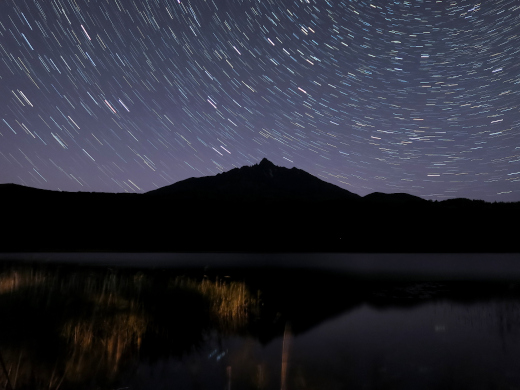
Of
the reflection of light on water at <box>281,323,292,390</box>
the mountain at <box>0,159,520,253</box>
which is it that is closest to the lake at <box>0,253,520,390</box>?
the reflection of light on water at <box>281,323,292,390</box>

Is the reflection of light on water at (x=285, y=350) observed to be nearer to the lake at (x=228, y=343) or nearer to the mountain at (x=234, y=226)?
the lake at (x=228, y=343)

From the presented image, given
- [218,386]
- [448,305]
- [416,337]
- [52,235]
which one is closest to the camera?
[218,386]

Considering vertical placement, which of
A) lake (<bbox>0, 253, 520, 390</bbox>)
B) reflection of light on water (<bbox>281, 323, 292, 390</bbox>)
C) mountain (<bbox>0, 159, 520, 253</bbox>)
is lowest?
reflection of light on water (<bbox>281, 323, 292, 390</bbox>)

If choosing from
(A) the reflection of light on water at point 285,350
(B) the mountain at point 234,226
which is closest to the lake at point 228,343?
(A) the reflection of light on water at point 285,350

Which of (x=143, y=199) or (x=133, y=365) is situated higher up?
(x=143, y=199)

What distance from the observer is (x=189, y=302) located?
16.2 meters

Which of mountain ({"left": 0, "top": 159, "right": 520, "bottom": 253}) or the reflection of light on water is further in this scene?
mountain ({"left": 0, "top": 159, "right": 520, "bottom": 253})

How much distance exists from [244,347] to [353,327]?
6709 millimetres

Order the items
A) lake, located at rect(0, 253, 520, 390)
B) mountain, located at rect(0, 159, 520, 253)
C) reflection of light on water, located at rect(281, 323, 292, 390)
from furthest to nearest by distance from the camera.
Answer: mountain, located at rect(0, 159, 520, 253) < reflection of light on water, located at rect(281, 323, 292, 390) < lake, located at rect(0, 253, 520, 390)

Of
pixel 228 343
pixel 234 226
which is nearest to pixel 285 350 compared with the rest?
pixel 228 343

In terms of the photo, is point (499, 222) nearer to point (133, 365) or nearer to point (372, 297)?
point (372, 297)

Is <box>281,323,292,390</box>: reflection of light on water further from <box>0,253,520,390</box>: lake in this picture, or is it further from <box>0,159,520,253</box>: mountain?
<box>0,159,520,253</box>: mountain

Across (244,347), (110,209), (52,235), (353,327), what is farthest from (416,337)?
(110,209)

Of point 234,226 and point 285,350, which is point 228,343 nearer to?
point 285,350
